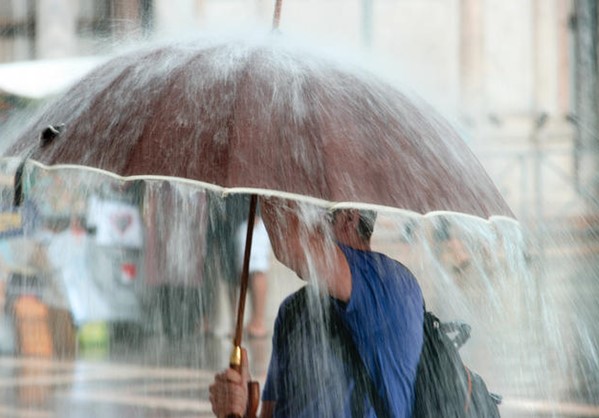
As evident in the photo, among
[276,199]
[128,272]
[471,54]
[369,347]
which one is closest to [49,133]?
[276,199]

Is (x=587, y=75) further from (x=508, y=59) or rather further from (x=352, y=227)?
(x=352, y=227)

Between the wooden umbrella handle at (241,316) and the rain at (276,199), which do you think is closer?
the rain at (276,199)

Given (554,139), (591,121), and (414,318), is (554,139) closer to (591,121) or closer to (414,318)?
(591,121)

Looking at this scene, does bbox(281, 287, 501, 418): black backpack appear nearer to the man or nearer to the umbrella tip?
the man

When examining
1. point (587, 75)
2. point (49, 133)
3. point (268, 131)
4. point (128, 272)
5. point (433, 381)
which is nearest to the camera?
point (268, 131)

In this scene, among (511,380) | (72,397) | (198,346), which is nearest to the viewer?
(72,397)

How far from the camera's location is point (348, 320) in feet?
8.71

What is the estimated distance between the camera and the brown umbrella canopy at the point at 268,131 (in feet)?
8.05

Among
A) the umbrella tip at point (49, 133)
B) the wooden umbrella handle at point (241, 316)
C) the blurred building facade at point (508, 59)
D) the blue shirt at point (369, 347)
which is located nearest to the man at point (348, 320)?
the blue shirt at point (369, 347)

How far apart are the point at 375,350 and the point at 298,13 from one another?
1364cm

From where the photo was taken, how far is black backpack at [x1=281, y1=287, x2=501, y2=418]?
8.63ft

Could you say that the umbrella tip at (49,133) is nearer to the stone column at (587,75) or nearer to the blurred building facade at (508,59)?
the blurred building facade at (508,59)

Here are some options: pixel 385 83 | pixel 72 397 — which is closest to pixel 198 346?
pixel 72 397

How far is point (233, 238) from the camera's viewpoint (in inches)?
364
